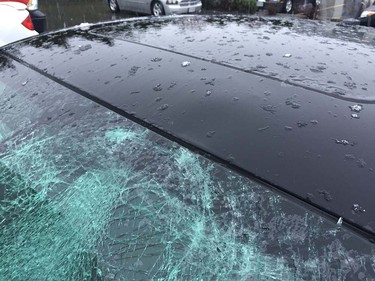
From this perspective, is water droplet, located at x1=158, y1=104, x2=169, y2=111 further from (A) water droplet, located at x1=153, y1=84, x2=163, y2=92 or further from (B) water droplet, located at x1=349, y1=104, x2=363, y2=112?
(B) water droplet, located at x1=349, y1=104, x2=363, y2=112

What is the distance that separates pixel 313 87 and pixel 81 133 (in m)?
0.78

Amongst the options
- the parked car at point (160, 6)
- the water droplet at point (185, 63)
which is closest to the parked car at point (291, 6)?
the parked car at point (160, 6)

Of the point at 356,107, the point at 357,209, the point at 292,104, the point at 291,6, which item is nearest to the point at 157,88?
the point at 292,104

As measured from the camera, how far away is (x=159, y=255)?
92cm

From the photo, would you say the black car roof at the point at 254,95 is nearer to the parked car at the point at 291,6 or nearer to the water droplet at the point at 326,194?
the water droplet at the point at 326,194

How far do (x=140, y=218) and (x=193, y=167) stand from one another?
0.66ft

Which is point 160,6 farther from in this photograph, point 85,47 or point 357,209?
point 357,209

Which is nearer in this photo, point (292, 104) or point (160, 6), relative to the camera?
point (292, 104)

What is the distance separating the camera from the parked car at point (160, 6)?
37.5ft

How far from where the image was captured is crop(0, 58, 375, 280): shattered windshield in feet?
2.77

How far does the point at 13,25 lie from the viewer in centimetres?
425

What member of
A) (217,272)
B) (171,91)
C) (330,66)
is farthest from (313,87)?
(217,272)

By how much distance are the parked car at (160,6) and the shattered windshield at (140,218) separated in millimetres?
10809

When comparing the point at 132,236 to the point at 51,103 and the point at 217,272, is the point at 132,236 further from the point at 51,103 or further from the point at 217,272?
the point at 51,103
